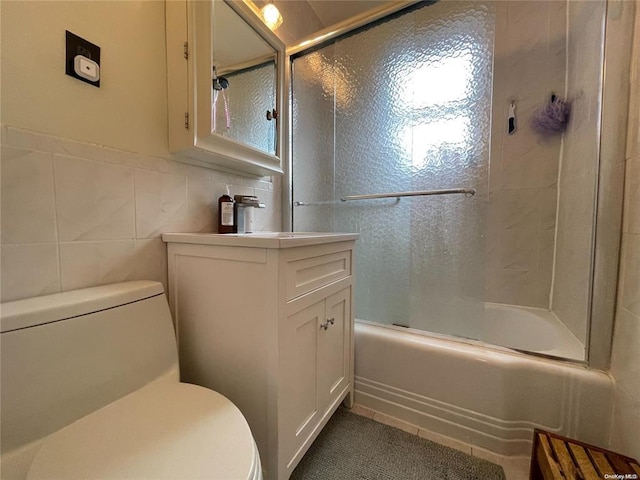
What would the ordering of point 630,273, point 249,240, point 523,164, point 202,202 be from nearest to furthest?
point 249,240 < point 630,273 < point 202,202 < point 523,164

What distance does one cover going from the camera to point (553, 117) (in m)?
1.34

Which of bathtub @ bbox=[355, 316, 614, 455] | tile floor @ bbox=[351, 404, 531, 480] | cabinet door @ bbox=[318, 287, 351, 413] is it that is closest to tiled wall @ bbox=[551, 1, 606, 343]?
bathtub @ bbox=[355, 316, 614, 455]

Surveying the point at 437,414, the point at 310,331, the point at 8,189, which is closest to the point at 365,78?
the point at 310,331

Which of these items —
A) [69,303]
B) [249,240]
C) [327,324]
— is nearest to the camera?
[69,303]

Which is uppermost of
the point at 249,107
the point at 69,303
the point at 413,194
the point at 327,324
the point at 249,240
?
the point at 249,107

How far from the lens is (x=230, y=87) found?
0.99m

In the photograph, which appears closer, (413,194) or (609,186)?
(609,186)

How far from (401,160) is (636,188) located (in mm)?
855

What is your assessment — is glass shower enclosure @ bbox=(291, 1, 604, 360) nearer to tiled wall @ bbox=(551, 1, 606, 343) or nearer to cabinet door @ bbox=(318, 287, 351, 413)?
tiled wall @ bbox=(551, 1, 606, 343)

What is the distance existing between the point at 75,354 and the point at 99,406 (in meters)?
0.14

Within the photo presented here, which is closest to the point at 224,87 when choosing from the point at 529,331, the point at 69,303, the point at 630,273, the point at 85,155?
the point at 85,155

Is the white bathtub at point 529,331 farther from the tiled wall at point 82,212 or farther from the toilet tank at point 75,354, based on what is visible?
the tiled wall at point 82,212

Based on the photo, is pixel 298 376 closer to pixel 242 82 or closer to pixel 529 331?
pixel 242 82

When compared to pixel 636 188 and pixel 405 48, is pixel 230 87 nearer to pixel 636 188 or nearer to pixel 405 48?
pixel 405 48
